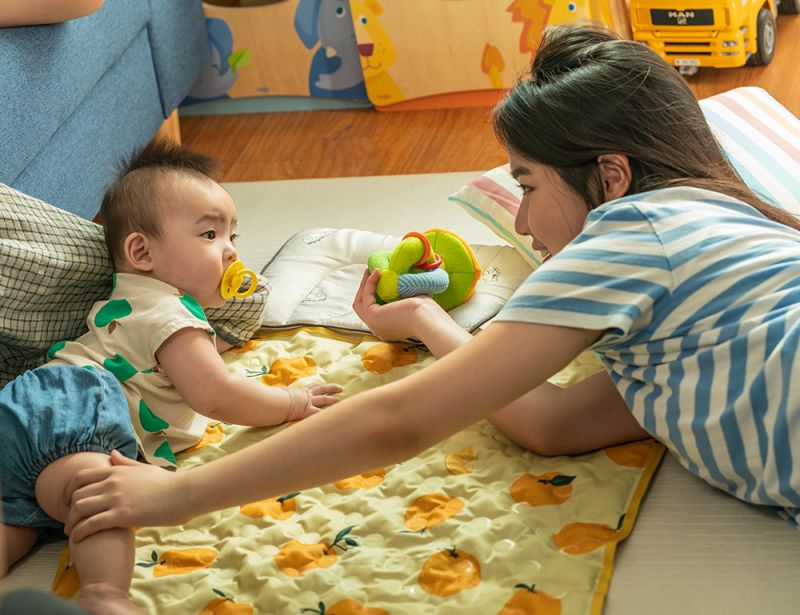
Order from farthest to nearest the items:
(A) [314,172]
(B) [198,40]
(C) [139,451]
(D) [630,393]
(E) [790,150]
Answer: (B) [198,40] < (A) [314,172] < (E) [790,150] < (C) [139,451] < (D) [630,393]

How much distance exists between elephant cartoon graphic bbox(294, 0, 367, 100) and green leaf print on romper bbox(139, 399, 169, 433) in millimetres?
1671

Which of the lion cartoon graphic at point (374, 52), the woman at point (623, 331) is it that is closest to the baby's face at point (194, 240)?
the woman at point (623, 331)

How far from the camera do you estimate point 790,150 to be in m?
1.67

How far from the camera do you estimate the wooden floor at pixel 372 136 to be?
8.07ft

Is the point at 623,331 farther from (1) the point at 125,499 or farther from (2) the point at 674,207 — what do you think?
(1) the point at 125,499

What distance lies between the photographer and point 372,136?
264cm

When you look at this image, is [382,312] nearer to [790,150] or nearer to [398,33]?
[790,150]

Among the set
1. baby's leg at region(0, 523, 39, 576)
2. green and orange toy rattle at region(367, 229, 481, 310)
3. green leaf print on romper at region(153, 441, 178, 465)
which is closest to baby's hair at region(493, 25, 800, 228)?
green and orange toy rattle at region(367, 229, 481, 310)

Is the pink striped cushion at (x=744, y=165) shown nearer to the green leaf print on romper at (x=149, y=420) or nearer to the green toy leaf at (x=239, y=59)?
the green leaf print on romper at (x=149, y=420)

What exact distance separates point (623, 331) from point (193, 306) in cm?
63

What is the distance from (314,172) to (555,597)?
1589 mm

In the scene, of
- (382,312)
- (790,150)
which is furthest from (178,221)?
(790,150)

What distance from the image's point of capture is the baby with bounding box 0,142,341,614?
1164 mm

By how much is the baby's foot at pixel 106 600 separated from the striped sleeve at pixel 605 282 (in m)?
0.46
